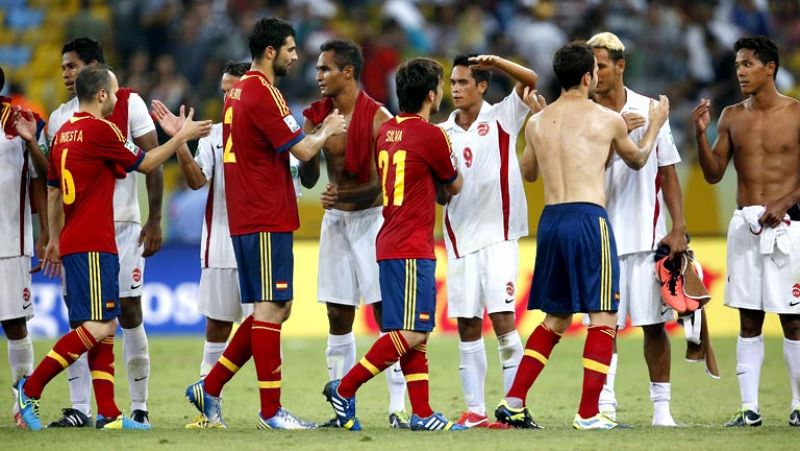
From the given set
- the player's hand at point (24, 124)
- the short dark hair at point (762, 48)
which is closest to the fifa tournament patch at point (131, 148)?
the player's hand at point (24, 124)

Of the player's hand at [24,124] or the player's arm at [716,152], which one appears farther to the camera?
the player's arm at [716,152]

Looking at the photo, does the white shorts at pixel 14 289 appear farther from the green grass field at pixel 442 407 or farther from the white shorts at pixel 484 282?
the white shorts at pixel 484 282

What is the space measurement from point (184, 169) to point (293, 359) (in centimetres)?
530

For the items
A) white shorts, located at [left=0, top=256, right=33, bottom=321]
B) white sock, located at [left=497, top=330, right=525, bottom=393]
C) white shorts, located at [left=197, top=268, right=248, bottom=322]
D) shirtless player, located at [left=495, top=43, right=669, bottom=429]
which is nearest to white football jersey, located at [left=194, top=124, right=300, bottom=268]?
white shorts, located at [left=197, top=268, right=248, bottom=322]

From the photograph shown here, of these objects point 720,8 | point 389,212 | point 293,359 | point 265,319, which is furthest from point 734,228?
point 720,8

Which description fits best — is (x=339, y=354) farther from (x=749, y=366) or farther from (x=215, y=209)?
(x=749, y=366)

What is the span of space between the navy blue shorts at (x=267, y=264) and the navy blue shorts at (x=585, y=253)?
1728mm

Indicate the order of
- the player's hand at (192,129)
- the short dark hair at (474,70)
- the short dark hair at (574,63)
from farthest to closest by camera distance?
the short dark hair at (474,70)
the player's hand at (192,129)
the short dark hair at (574,63)

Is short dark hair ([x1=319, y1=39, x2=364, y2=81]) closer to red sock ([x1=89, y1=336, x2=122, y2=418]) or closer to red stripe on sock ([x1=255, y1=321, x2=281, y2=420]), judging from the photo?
red stripe on sock ([x1=255, y1=321, x2=281, y2=420])

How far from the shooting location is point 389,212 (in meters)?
8.34

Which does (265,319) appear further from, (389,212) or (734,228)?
(734,228)

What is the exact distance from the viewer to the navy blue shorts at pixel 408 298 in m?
8.18

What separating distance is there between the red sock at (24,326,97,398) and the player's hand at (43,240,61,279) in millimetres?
615

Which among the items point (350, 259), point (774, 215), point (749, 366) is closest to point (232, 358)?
point (350, 259)
